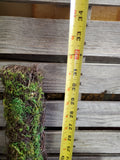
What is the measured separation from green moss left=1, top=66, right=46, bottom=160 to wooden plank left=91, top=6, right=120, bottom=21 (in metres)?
0.58

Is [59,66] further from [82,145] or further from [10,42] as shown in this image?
[82,145]

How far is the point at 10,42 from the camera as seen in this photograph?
3.07 feet

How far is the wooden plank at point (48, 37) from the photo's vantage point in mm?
917

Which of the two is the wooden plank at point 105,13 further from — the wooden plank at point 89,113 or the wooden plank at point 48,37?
the wooden plank at point 89,113

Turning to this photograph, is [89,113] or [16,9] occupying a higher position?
[16,9]

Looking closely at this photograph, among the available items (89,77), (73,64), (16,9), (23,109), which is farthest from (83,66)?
(16,9)

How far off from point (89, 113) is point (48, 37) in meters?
0.64

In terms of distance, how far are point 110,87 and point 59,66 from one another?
415 mm

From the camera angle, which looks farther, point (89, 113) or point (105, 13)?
point (89, 113)

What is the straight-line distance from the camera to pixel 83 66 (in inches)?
39.1

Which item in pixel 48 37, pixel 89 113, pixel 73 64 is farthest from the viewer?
pixel 89 113

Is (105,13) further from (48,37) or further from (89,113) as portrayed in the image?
(89,113)

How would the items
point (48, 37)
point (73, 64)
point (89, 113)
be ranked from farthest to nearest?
point (89, 113)
point (48, 37)
point (73, 64)

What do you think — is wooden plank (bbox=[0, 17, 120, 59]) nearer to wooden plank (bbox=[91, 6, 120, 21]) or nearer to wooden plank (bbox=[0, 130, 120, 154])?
wooden plank (bbox=[91, 6, 120, 21])
